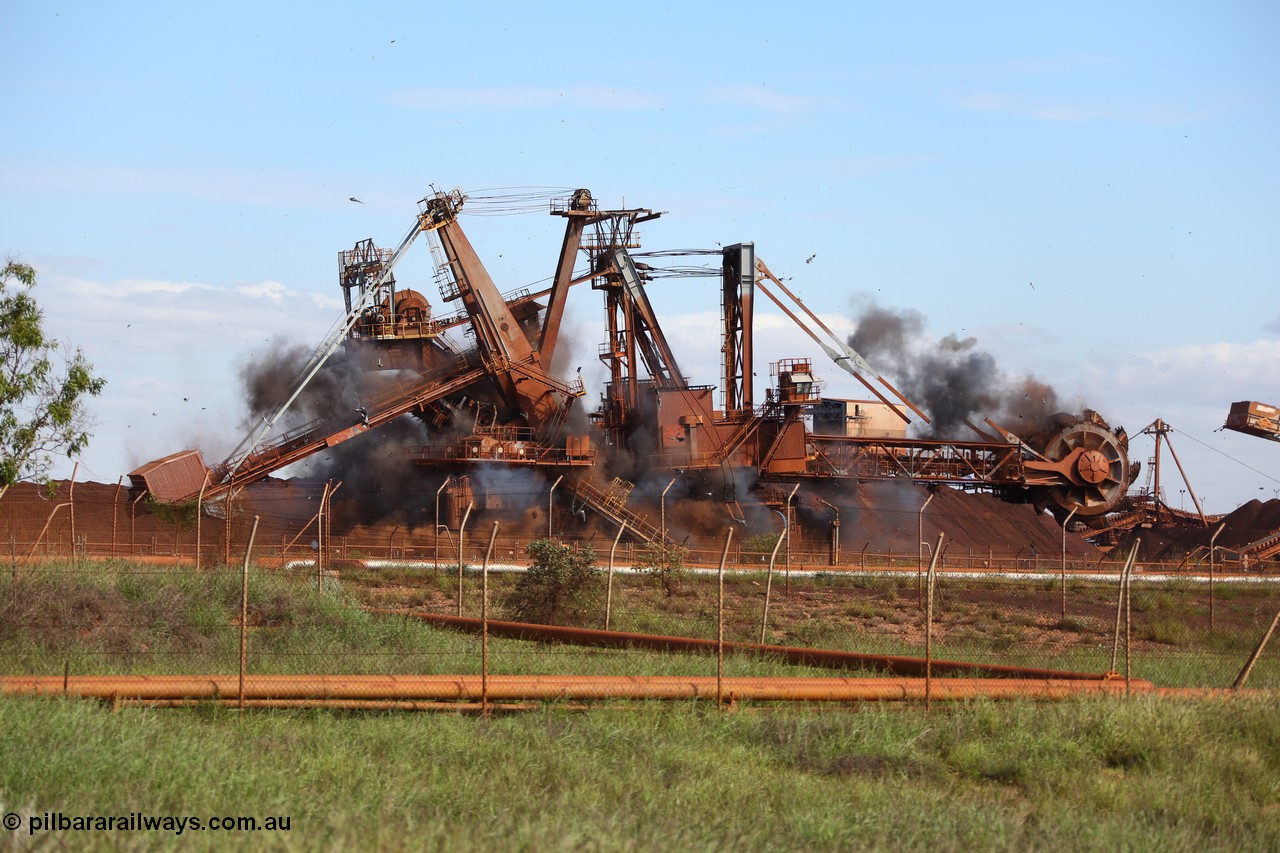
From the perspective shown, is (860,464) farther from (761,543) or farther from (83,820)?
(83,820)

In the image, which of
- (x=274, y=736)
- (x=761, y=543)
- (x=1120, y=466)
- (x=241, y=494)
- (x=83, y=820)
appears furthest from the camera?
(x=1120, y=466)

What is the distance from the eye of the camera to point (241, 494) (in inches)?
1586

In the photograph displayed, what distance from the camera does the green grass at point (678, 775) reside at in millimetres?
8602

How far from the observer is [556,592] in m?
25.4

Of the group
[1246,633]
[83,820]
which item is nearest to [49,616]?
[83,820]

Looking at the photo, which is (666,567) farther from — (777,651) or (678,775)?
(678,775)

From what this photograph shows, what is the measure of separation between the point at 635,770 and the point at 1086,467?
42.2 m

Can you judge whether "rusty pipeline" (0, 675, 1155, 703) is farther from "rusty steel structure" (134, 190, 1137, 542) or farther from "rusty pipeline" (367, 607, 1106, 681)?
"rusty steel structure" (134, 190, 1137, 542)

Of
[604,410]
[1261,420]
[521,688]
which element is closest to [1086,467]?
[1261,420]

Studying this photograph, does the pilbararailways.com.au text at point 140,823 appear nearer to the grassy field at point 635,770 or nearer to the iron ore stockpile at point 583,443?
the grassy field at point 635,770

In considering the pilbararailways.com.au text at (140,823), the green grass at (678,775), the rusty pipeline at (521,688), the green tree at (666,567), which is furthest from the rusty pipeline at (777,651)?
the green tree at (666,567)

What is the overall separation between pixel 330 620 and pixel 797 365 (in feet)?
87.9

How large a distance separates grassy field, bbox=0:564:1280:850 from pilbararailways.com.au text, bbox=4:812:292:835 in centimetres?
10

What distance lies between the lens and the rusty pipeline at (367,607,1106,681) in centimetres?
1639
